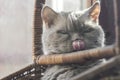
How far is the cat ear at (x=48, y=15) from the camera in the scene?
101 centimetres

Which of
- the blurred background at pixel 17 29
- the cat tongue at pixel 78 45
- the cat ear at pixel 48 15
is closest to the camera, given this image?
the cat tongue at pixel 78 45

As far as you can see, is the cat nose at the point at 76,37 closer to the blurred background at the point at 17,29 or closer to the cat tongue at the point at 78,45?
the cat tongue at the point at 78,45

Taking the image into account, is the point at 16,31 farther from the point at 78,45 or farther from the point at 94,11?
the point at 78,45

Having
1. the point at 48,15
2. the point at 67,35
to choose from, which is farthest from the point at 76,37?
the point at 48,15

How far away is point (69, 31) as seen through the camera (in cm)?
96

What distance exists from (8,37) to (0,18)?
121 millimetres

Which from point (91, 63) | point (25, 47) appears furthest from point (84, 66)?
point (25, 47)

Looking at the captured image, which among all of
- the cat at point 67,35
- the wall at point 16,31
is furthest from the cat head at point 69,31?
the wall at point 16,31

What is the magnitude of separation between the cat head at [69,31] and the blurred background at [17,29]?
650 millimetres

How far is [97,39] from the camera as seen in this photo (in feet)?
3.20

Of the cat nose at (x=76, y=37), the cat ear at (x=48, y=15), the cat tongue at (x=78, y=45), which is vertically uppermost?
the cat ear at (x=48, y=15)

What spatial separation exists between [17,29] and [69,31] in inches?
31.9

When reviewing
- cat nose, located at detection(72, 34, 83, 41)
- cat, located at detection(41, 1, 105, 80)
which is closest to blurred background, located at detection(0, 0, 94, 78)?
cat, located at detection(41, 1, 105, 80)

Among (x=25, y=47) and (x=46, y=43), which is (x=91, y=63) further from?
(x=25, y=47)
